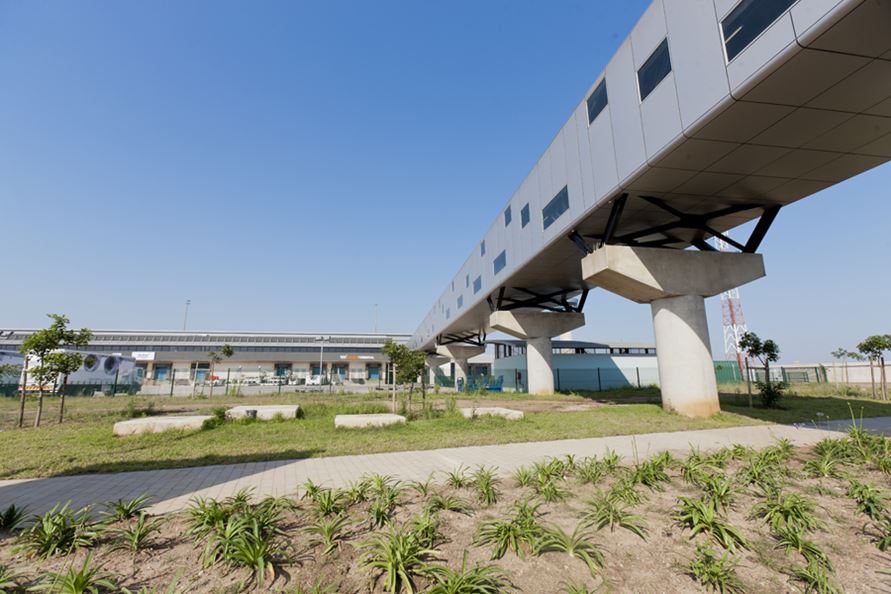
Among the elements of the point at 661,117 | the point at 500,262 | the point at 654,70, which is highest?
the point at 654,70

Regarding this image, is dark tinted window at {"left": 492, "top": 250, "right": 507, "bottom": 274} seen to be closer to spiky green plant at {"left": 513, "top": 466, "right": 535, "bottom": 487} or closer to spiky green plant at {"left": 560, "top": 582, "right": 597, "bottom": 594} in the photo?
spiky green plant at {"left": 513, "top": 466, "right": 535, "bottom": 487}

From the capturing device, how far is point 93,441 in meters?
10.1

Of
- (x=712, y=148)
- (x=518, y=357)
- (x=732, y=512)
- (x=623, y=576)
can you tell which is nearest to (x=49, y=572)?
(x=623, y=576)

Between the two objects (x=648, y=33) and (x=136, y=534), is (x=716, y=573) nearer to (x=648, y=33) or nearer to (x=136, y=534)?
(x=136, y=534)

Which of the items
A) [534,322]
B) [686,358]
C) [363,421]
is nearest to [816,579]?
[363,421]

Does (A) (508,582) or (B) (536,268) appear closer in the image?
(A) (508,582)

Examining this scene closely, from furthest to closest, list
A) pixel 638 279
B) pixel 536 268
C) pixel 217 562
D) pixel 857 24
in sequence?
pixel 536 268, pixel 638 279, pixel 857 24, pixel 217 562

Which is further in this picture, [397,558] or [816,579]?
[397,558]

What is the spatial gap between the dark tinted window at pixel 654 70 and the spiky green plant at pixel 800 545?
10636mm

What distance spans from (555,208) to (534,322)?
477 inches

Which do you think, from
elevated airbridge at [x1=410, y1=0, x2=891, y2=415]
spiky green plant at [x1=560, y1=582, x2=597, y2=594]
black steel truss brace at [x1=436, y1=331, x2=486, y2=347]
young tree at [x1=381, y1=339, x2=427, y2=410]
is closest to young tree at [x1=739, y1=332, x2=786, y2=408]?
elevated airbridge at [x1=410, y1=0, x2=891, y2=415]

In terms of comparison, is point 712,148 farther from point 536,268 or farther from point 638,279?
point 536,268

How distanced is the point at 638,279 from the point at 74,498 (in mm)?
15039

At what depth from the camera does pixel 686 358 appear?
14.1m
